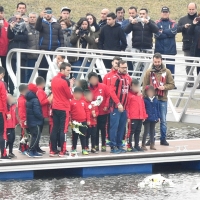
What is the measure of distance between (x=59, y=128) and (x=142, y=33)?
6.48 m

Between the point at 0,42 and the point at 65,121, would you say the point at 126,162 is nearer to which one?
the point at 65,121

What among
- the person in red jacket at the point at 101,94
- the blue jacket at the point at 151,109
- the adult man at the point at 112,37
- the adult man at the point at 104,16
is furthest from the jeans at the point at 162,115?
the adult man at the point at 104,16

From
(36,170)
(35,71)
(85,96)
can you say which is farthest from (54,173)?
(35,71)

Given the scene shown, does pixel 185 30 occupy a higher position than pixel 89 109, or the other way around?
pixel 185 30

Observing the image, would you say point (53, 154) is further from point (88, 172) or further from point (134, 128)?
point (134, 128)

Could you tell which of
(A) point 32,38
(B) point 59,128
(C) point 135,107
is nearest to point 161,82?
(C) point 135,107

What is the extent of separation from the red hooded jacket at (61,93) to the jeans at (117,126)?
35.5 inches

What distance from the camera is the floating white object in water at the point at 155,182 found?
1338 cm

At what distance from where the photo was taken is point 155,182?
13.4 metres

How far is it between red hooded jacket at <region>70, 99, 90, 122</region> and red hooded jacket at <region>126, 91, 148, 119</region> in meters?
0.75

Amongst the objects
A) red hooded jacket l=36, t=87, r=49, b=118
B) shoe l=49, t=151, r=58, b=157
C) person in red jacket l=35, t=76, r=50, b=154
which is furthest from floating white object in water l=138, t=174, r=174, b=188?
red hooded jacket l=36, t=87, r=49, b=118

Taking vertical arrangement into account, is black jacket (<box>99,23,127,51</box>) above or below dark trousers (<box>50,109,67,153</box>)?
above

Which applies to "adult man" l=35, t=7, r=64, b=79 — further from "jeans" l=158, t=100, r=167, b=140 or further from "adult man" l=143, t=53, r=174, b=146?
"jeans" l=158, t=100, r=167, b=140

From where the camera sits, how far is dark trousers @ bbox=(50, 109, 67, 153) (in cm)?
1440
